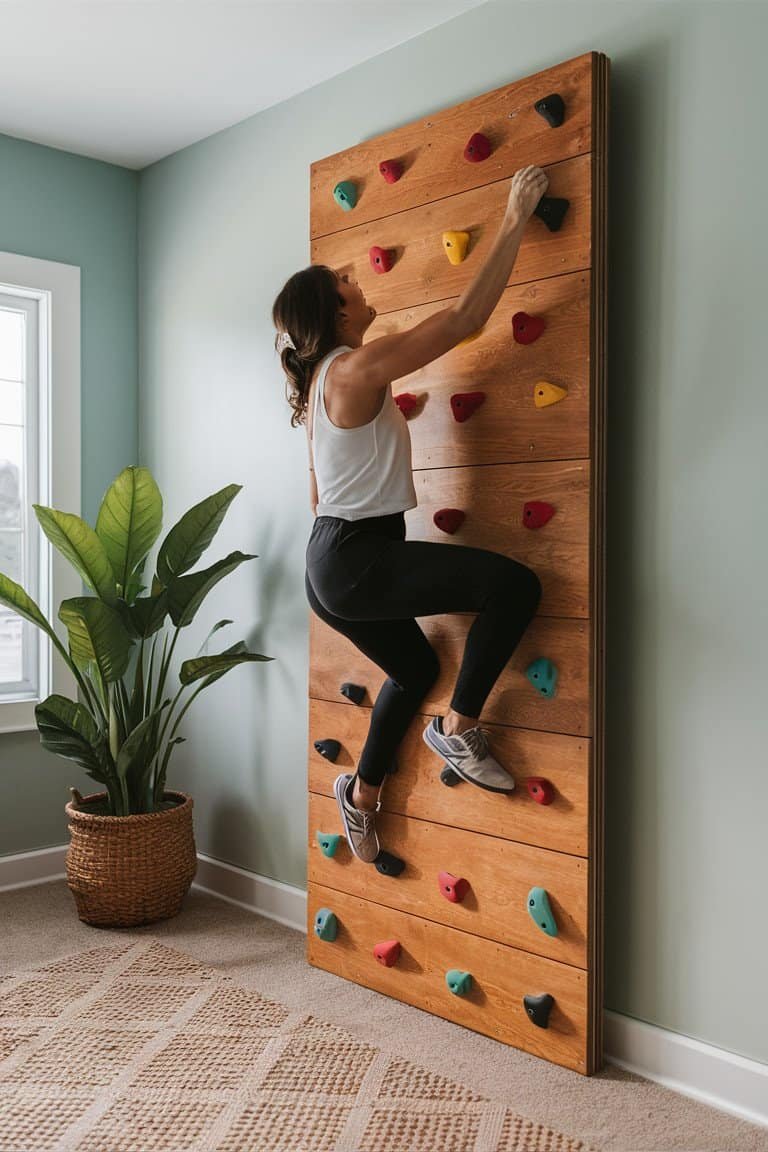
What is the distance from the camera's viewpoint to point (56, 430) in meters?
3.63

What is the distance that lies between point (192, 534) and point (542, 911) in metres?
1.54

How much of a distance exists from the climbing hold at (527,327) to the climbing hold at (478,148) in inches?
16.5

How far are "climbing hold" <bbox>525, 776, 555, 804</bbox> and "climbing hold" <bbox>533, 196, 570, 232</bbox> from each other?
4.08ft

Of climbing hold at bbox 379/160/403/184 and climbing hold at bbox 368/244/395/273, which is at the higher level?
climbing hold at bbox 379/160/403/184

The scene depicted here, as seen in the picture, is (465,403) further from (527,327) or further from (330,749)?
(330,749)

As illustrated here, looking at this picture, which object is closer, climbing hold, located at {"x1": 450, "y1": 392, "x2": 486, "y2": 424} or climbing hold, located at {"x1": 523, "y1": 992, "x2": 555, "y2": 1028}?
climbing hold, located at {"x1": 523, "y1": 992, "x2": 555, "y2": 1028}

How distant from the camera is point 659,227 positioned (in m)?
2.24

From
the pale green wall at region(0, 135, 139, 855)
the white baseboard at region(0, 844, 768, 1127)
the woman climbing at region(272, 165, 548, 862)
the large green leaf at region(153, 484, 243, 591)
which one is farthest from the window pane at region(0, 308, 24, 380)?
the white baseboard at region(0, 844, 768, 1127)

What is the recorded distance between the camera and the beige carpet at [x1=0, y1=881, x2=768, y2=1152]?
2020 mm

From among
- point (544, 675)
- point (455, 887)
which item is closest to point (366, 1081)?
point (455, 887)

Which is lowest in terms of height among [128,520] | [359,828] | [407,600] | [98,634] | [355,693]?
[359,828]

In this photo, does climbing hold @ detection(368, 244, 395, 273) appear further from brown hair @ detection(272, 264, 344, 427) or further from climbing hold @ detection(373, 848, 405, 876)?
climbing hold @ detection(373, 848, 405, 876)

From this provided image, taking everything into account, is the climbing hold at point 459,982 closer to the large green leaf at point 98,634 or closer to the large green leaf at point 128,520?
the large green leaf at point 98,634

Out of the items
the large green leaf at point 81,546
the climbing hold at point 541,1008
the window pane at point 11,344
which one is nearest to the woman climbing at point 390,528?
the climbing hold at point 541,1008
